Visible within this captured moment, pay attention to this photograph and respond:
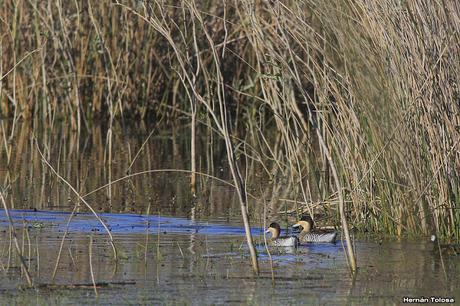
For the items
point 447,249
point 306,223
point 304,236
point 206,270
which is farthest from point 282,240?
point 206,270

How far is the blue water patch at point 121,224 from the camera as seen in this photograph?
8.98 meters

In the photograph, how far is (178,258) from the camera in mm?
7766

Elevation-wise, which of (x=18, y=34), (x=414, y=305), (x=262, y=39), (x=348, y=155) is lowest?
(x=414, y=305)

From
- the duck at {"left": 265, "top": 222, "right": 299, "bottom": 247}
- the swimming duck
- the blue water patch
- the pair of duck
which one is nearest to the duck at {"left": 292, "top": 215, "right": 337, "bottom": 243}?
the pair of duck

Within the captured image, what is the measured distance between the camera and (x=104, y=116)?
1758cm

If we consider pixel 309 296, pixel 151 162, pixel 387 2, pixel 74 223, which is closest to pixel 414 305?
pixel 309 296

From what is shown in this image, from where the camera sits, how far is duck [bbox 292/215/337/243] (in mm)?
8578

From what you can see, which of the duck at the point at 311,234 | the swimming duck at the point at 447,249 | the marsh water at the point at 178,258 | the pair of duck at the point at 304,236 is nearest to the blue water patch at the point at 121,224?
the marsh water at the point at 178,258

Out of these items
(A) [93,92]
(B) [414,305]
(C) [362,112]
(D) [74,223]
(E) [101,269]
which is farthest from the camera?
(A) [93,92]

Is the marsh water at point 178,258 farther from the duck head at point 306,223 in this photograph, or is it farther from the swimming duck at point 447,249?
the duck head at point 306,223

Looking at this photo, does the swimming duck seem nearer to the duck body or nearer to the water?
the water

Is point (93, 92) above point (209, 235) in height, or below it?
above

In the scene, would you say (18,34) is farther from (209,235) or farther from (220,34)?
(209,235)

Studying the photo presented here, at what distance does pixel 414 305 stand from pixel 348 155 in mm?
2391
